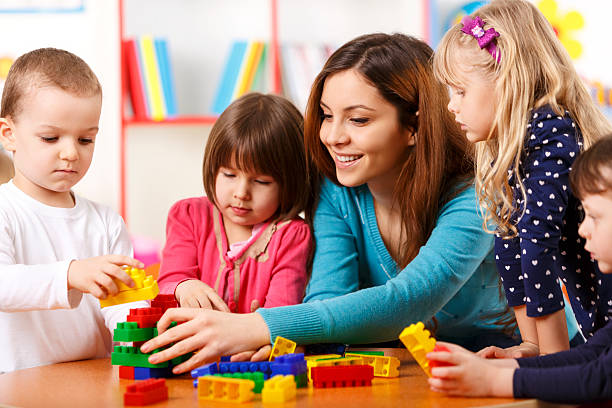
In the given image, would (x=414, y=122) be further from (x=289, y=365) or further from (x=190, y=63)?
(x=190, y=63)

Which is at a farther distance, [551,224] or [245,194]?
[245,194]

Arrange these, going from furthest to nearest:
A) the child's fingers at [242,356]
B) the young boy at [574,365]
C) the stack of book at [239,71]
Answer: the stack of book at [239,71] → the child's fingers at [242,356] → the young boy at [574,365]

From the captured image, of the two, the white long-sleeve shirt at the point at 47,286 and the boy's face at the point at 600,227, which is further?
the white long-sleeve shirt at the point at 47,286

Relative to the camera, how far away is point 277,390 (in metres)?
0.99

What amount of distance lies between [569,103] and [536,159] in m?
0.13

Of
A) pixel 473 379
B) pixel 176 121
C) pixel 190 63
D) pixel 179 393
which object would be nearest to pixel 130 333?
pixel 179 393

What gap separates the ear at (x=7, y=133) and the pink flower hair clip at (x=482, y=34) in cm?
89

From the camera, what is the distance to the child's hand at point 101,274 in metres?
1.17

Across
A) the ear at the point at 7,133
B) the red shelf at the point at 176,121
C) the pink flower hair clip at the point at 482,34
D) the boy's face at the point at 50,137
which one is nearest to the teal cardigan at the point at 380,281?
the pink flower hair clip at the point at 482,34

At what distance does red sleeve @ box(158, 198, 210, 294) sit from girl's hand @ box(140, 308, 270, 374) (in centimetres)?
37

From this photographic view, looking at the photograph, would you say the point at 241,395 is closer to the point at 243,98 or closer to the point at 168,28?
the point at 243,98

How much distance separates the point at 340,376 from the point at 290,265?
0.49 metres

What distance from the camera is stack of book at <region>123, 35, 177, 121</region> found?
3.28 metres

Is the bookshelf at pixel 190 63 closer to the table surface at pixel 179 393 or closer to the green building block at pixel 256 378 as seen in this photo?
the table surface at pixel 179 393
